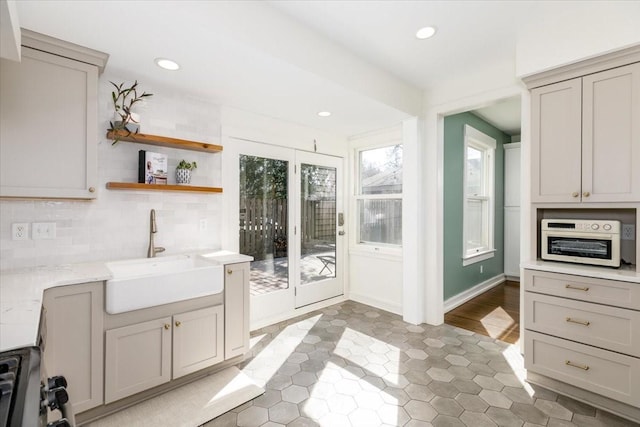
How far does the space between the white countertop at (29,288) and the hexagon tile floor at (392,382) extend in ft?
3.30

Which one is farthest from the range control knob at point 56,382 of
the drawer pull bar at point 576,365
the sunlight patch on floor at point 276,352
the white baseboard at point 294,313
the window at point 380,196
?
the window at point 380,196

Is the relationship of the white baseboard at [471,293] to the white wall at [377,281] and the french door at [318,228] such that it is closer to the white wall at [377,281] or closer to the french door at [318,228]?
the white wall at [377,281]

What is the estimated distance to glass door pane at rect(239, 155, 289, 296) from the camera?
3.25m

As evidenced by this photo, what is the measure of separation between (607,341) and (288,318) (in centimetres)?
275

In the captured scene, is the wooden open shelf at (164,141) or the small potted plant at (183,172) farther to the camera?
the small potted plant at (183,172)

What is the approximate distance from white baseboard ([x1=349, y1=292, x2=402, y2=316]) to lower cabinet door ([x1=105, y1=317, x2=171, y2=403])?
257cm

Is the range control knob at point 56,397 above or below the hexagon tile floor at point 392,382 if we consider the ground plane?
above

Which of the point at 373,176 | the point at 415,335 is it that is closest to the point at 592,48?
the point at 373,176

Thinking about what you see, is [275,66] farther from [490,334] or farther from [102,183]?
[490,334]

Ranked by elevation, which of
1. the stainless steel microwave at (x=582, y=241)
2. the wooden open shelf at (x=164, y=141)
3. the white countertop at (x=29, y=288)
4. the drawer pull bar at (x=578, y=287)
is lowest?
the drawer pull bar at (x=578, y=287)

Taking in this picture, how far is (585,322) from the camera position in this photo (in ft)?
6.75

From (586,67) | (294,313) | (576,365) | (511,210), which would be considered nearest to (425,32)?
(586,67)

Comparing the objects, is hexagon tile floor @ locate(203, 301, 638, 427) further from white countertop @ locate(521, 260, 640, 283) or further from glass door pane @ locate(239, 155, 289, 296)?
white countertop @ locate(521, 260, 640, 283)

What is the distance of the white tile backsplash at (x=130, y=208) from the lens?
2.07 m
